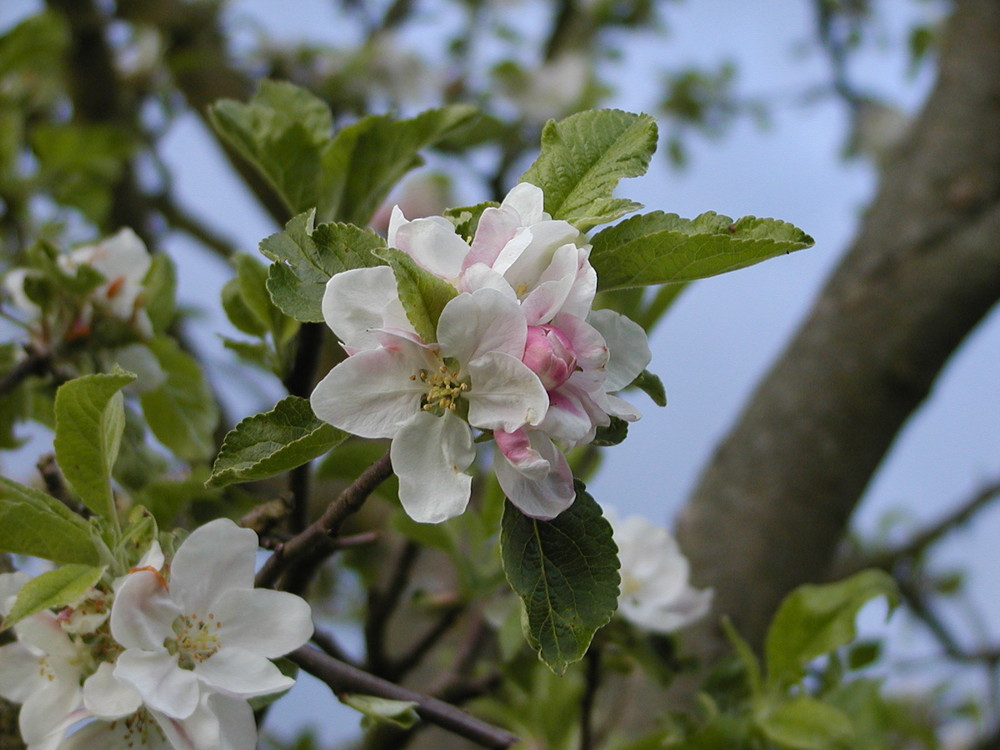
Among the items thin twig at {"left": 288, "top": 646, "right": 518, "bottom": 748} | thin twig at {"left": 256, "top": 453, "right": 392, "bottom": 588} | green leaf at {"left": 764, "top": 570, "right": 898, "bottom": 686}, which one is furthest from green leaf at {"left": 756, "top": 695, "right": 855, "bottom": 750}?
thin twig at {"left": 256, "top": 453, "right": 392, "bottom": 588}

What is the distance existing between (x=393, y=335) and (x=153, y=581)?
193 millimetres

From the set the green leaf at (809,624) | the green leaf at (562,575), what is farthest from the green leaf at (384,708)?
the green leaf at (809,624)

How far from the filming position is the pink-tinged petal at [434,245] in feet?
1.49

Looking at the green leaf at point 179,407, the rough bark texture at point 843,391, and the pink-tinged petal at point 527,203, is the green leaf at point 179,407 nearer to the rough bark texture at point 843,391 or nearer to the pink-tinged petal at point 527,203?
the pink-tinged petal at point 527,203

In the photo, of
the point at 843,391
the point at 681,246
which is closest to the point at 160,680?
the point at 681,246

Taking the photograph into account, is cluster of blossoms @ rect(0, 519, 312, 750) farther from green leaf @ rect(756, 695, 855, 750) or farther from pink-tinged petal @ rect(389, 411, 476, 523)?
green leaf @ rect(756, 695, 855, 750)

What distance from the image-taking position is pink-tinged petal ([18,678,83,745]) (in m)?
0.54

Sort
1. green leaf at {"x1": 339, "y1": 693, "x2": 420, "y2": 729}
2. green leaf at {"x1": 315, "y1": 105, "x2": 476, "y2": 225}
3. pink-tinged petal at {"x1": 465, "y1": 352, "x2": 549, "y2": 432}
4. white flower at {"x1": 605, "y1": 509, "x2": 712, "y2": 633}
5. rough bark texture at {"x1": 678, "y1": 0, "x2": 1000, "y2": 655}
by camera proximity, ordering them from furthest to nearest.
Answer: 1. rough bark texture at {"x1": 678, "y1": 0, "x2": 1000, "y2": 655}
2. white flower at {"x1": 605, "y1": 509, "x2": 712, "y2": 633}
3. green leaf at {"x1": 315, "y1": 105, "x2": 476, "y2": 225}
4. green leaf at {"x1": 339, "y1": 693, "x2": 420, "y2": 729}
5. pink-tinged petal at {"x1": 465, "y1": 352, "x2": 549, "y2": 432}

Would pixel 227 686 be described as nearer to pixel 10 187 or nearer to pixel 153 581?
pixel 153 581

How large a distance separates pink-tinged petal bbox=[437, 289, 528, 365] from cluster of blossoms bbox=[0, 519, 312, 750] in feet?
0.56

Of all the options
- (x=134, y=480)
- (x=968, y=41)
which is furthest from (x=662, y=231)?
(x=968, y=41)

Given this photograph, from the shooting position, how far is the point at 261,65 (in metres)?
2.60

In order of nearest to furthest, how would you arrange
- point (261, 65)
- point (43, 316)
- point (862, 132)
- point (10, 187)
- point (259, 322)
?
point (259, 322) → point (43, 316) → point (10, 187) → point (261, 65) → point (862, 132)

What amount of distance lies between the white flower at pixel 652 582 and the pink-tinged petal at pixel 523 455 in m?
0.43
